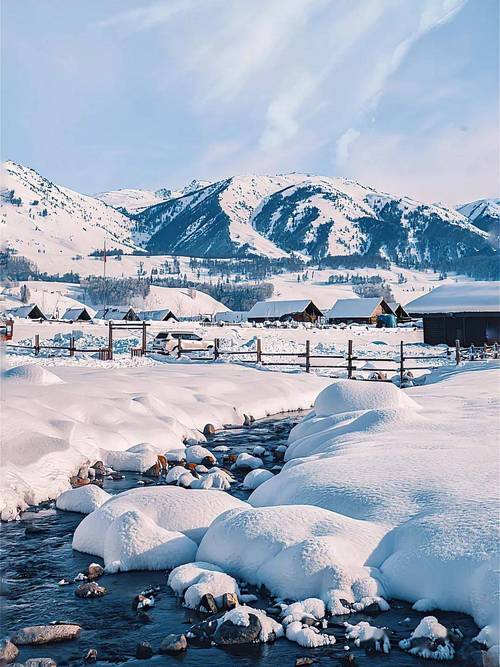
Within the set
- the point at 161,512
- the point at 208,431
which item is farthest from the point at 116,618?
the point at 208,431

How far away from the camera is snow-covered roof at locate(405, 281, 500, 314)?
156ft

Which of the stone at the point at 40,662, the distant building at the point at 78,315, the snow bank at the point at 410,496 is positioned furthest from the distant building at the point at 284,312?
the stone at the point at 40,662

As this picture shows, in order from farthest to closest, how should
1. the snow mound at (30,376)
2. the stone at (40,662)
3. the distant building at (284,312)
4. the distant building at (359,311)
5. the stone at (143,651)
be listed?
1. the distant building at (284,312)
2. the distant building at (359,311)
3. the snow mound at (30,376)
4. the stone at (143,651)
5. the stone at (40,662)

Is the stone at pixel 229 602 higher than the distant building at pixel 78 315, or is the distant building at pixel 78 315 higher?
the distant building at pixel 78 315

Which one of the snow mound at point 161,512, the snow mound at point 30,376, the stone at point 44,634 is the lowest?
the stone at point 44,634

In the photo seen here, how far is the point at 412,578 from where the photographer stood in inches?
278

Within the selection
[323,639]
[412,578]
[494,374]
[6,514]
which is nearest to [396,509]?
[412,578]

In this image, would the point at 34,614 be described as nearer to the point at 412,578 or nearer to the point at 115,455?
the point at 412,578

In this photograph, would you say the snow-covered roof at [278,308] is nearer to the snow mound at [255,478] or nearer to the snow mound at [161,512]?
the snow mound at [255,478]

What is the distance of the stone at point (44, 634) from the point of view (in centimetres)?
630

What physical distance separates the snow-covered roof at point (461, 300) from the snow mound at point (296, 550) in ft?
137

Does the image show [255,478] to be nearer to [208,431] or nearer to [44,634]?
[208,431]

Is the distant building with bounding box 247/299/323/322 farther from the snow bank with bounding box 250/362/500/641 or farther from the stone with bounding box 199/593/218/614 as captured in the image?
the stone with bounding box 199/593/218/614

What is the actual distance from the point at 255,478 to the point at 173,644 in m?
6.02
